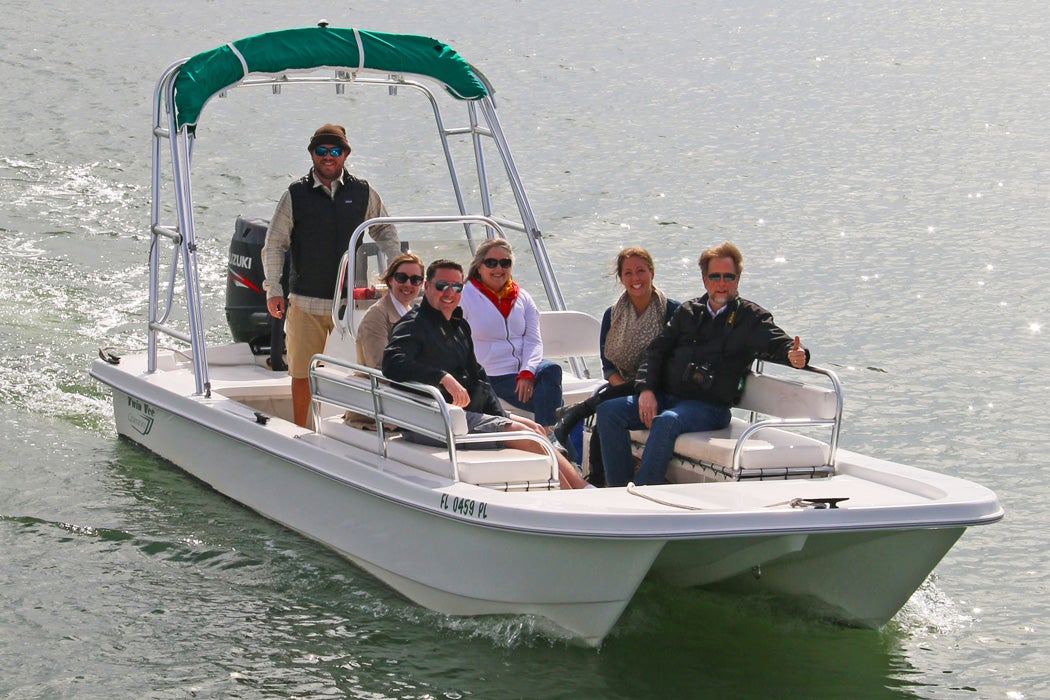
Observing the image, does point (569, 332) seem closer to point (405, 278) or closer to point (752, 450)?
point (405, 278)

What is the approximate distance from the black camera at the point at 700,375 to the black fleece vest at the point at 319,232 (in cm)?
215

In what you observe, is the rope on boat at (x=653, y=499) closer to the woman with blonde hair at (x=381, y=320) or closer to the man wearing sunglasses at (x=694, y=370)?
the man wearing sunglasses at (x=694, y=370)

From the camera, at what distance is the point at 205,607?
628 centimetres

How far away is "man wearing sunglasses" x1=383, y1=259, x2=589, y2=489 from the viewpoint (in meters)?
6.08

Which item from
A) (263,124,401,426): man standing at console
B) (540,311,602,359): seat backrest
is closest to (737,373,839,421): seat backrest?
(540,311,602,359): seat backrest

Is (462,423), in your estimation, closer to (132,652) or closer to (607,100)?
(132,652)

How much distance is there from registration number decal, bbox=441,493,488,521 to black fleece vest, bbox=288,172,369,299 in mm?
2189

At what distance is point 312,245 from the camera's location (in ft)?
24.3

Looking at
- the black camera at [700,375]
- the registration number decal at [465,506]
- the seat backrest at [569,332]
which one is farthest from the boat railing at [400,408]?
the seat backrest at [569,332]

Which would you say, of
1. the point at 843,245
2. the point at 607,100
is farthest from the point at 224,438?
the point at 607,100

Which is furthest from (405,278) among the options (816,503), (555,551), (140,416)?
(140,416)

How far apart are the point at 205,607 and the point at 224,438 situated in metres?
1.30

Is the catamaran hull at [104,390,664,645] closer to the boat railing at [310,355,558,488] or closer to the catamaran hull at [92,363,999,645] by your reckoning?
the catamaran hull at [92,363,999,645]

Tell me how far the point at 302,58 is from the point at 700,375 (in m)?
2.81
